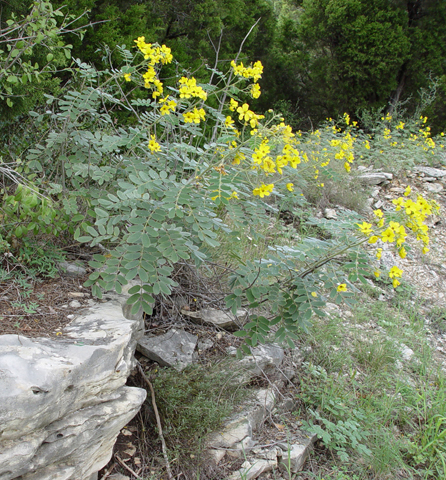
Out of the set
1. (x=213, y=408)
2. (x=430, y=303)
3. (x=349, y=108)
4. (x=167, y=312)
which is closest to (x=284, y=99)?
(x=349, y=108)

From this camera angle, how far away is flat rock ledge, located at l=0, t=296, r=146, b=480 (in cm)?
127

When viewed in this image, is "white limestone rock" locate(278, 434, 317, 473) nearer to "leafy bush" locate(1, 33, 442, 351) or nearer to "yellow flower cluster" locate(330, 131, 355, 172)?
"leafy bush" locate(1, 33, 442, 351)

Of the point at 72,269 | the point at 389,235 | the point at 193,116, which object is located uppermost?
the point at 193,116

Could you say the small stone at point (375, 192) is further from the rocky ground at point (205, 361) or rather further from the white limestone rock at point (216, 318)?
the white limestone rock at point (216, 318)

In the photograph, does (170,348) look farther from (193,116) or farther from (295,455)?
(193,116)

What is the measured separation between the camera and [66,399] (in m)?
1.41

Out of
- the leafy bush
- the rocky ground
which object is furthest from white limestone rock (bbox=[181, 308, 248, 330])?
the leafy bush

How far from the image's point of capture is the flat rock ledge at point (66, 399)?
1268mm

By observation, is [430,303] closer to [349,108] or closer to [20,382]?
[20,382]

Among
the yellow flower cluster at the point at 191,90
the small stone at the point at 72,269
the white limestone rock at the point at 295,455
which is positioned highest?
the yellow flower cluster at the point at 191,90

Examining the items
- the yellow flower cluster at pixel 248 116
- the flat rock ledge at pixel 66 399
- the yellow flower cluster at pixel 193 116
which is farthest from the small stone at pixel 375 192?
the flat rock ledge at pixel 66 399

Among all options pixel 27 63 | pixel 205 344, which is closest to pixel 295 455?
pixel 205 344

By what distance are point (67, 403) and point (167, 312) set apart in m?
1.04

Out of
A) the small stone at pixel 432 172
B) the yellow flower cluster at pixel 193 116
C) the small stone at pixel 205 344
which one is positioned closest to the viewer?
the yellow flower cluster at pixel 193 116
